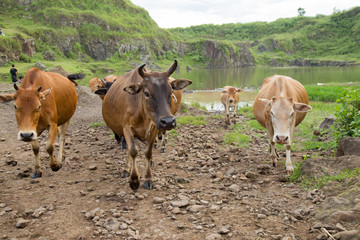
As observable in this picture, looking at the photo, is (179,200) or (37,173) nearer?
(179,200)

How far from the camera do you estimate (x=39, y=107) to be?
18.5 ft

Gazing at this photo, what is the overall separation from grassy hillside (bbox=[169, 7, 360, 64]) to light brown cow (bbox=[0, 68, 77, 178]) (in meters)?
118

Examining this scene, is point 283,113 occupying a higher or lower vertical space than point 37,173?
higher

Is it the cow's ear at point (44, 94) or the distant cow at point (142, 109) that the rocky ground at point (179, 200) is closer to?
the distant cow at point (142, 109)

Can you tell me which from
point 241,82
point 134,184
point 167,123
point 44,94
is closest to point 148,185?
point 134,184

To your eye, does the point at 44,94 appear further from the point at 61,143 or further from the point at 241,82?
the point at 241,82

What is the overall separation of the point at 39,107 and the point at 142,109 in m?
2.14

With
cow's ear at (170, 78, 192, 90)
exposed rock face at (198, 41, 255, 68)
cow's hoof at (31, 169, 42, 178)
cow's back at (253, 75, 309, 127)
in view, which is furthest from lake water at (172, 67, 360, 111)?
exposed rock face at (198, 41, 255, 68)

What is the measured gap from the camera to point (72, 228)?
157 inches

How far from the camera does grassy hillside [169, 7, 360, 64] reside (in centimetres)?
12294

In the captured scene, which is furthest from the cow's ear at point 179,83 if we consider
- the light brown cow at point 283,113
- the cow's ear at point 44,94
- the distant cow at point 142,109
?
the cow's ear at point 44,94

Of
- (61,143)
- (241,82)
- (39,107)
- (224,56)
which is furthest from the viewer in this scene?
(224,56)

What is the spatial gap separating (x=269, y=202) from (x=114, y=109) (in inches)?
145

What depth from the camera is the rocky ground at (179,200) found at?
383 centimetres
